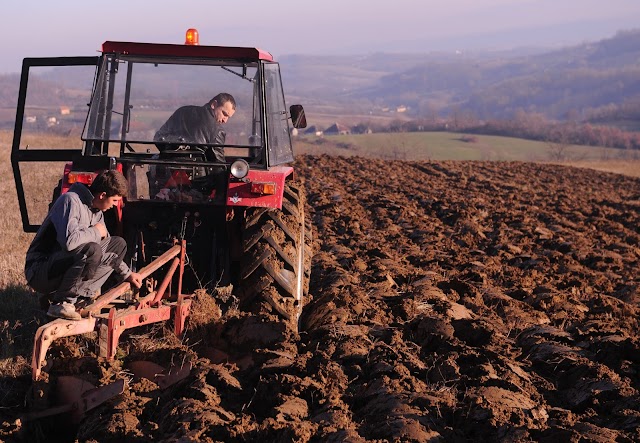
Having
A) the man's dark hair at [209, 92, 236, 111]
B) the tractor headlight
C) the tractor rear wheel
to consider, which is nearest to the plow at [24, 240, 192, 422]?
the tractor rear wheel

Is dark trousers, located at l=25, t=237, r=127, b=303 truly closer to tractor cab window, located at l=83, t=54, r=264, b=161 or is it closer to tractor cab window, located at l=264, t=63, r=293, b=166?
tractor cab window, located at l=83, t=54, r=264, b=161

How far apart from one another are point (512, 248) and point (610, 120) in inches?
3199

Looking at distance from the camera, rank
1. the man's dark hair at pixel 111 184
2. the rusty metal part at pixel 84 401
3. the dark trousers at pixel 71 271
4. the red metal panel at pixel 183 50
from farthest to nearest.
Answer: the red metal panel at pixel 183 50 < the dark trousers at pixel 71 271 < the man's dark hair at pixel 111 184 < the rusty metal part at pixel 84 401

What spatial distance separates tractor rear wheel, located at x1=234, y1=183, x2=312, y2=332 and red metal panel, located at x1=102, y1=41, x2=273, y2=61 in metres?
1.19

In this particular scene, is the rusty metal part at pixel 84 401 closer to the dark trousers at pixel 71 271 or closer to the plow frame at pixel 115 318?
the plow frame at pixel 115 318

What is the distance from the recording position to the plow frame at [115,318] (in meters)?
4.61

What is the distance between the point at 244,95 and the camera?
6.81 m

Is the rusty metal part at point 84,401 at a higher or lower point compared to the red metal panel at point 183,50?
lower

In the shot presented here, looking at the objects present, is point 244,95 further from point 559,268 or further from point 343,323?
point 559,268

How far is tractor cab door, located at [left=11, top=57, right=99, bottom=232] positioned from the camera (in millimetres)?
6320

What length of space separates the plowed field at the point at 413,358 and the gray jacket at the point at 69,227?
607 mm

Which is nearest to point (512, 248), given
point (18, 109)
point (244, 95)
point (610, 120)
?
point (244, 95)

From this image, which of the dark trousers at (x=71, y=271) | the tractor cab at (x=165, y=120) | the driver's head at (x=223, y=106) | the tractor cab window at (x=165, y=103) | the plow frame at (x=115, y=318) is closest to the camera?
the plow frame at (x=115, y=318)

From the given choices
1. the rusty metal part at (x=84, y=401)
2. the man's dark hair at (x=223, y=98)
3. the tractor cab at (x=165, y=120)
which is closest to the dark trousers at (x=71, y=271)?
the rusty metal part at (x=84, y=401)
